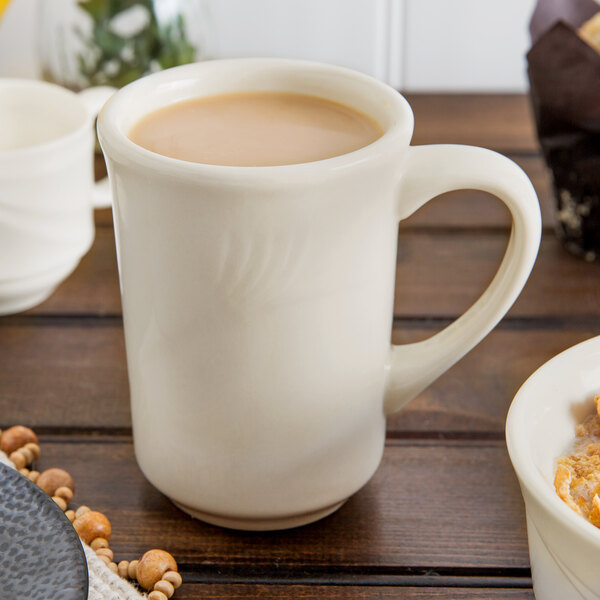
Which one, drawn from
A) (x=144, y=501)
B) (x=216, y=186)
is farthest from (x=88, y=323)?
(x=216, y=186)

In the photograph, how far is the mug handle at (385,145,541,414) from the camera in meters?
0.39

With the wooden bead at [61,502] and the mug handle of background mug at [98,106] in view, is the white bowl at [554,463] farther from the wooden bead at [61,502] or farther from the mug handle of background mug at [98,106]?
the mug handle of background mug at [98,106]

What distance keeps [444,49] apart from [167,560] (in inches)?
29.6

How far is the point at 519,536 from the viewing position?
437 millimetres

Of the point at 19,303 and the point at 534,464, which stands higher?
the point at 534,464

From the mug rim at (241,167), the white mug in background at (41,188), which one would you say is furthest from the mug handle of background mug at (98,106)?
the mug rim at (241,167)

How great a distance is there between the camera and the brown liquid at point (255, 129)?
1.28 ft

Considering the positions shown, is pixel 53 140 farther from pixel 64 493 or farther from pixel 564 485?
pixel 564 485

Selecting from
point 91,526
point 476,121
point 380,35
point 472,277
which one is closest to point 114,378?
point 91,526

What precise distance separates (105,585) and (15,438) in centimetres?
12

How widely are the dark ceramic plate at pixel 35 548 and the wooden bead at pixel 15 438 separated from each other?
0.10 metres

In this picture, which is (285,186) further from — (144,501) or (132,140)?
(144,501)

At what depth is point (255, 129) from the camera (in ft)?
1.35

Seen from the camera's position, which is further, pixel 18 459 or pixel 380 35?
pixel 380 35
